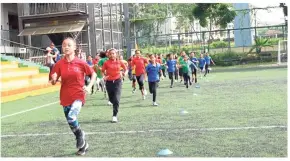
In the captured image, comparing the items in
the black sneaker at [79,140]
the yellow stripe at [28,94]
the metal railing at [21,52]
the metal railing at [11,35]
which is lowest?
the yellow stripe at [28,94]

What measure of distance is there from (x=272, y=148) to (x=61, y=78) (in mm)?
3235

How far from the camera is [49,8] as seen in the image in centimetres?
3138

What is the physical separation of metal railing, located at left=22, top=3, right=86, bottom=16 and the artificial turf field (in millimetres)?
19545

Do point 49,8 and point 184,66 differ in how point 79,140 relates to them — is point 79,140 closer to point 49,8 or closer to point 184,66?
point 184,66

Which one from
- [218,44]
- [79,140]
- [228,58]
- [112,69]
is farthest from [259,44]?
[79,140]

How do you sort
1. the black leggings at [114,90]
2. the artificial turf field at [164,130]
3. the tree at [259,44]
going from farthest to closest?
the tree at [259,44] < the black leggings at [114,90] < the artificial turf field at [164,130]

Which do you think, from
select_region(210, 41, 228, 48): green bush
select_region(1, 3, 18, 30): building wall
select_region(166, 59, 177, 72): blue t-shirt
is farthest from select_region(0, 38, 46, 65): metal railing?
select_region(210, 41, 228, 48): green bush

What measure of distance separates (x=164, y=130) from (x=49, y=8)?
995 inches

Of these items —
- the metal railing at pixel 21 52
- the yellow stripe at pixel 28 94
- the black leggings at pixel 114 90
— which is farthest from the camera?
the metal railing at pixel 21 52

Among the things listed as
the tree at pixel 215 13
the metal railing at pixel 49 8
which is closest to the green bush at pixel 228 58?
the tree at pixel 215 13

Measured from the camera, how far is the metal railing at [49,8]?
3112 centimetres

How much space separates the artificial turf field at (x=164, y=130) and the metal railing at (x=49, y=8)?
19.5m

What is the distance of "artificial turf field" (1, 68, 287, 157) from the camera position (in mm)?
6285

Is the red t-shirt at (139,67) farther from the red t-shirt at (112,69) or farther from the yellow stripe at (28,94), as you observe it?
the yellow stripe at (28,94)
